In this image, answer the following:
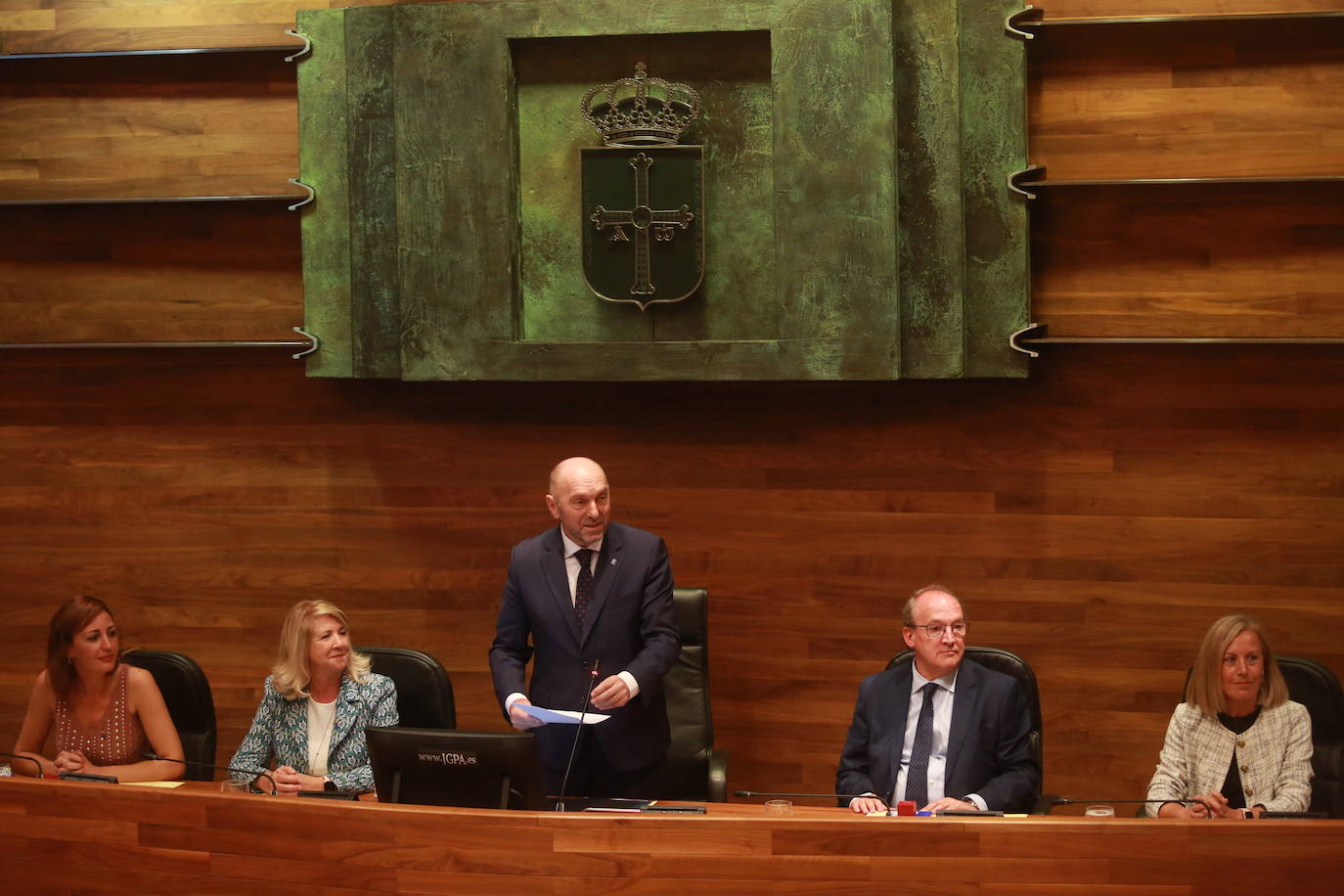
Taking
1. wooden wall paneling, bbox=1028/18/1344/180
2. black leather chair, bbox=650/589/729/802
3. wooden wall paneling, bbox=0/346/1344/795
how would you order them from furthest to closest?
wooden wall paneling, bbox=0/346/1344/795, wooden wall paneling, bbox=1028/18/1344/180, black leather chair, bbox=650/589/729/802

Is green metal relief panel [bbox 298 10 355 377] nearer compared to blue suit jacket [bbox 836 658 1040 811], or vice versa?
blue suit jacket [bbox 836 658 1040 811]

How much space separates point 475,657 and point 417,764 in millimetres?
1752

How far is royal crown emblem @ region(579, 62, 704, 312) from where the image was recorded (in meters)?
4.32

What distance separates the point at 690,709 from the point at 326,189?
195cm

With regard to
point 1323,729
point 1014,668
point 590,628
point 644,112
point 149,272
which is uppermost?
point 644,112

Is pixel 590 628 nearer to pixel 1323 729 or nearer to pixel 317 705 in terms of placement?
pixel 317 705

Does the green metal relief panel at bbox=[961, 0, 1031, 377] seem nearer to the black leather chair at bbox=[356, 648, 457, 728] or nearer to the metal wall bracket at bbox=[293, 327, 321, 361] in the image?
the black leather chair at bbox=[356, 648, 457, 728]

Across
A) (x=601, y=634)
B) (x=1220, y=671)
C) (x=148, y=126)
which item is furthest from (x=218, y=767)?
(x=148, y=126)

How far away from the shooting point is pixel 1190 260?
14.0 ft

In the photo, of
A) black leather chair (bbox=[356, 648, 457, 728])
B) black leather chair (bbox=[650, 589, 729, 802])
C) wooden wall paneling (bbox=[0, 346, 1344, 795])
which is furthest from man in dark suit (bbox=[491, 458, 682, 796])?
wooden wall paneling (bbox=[0, 346, 1344, 795])

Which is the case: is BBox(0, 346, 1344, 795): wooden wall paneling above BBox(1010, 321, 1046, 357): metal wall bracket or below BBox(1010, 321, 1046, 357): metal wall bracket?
below

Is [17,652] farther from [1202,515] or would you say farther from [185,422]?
[1202,515]

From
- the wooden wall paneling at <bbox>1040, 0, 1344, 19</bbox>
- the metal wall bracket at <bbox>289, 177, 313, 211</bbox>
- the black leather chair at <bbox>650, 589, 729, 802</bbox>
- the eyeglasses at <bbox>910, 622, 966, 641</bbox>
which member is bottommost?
the black leather chair at <bbox>650, 589, 729, 802</bbox>

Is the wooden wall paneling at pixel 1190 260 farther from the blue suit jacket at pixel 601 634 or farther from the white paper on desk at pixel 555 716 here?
the white paper on desk at pixel 555 716
